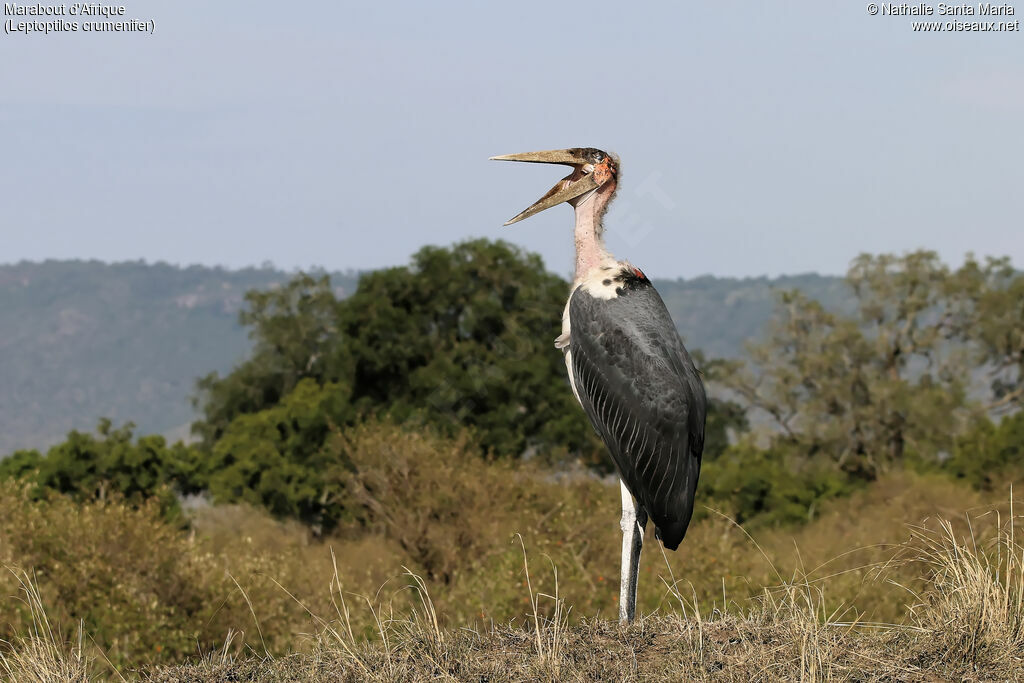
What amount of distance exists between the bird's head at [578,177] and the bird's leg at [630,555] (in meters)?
1.97

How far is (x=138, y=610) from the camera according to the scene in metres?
16.8

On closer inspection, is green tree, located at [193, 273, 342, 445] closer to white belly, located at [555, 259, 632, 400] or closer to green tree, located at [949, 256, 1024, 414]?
green tree, located at [949, 256, 1024, 414]

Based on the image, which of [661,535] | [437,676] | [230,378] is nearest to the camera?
[437,676]

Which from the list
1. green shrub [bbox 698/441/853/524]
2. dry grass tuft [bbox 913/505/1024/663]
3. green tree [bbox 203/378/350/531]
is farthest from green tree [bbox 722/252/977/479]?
dry grass tuft [bbox 913/505/1024/663]

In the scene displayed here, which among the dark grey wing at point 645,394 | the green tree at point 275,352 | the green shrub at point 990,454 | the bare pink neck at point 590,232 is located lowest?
the green shrub at point 990,454

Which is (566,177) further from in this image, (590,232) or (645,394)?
(645,394)

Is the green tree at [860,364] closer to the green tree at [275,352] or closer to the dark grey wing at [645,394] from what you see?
the green tree at [275,352]

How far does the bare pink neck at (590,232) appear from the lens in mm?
7824

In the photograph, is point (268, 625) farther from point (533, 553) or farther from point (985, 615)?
point (985, 615)

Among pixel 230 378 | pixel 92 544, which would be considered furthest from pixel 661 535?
pixel 230 378

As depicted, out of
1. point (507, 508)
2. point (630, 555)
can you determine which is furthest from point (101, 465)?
point (630, 555)

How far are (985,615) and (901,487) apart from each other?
27469 mm

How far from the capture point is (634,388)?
24.6ft

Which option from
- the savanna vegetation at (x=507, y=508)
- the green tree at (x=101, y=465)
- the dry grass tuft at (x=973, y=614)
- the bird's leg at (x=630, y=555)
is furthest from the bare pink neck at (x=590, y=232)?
→ the green tree at (x=101, y=465)
